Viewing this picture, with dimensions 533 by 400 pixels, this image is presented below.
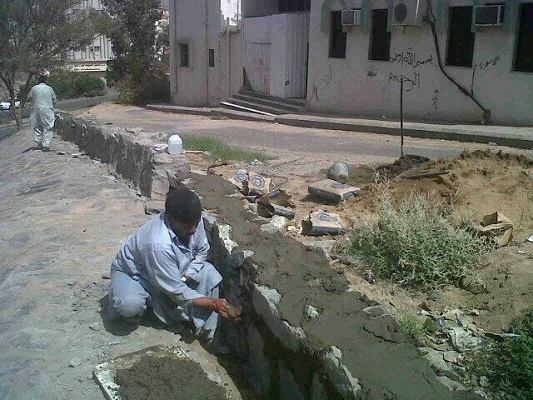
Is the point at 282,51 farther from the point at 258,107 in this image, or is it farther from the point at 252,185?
the point at 252,185

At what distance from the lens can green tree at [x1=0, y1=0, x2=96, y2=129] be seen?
19.9 meters

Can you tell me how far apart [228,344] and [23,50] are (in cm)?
1889

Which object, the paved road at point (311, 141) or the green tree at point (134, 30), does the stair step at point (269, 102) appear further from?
the green tree at point (134, 30)

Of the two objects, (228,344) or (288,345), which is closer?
(288,345)

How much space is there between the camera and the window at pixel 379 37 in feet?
52.9

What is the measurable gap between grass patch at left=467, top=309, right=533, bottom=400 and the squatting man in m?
1.57

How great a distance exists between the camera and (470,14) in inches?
552

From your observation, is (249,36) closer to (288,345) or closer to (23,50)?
(23,50)

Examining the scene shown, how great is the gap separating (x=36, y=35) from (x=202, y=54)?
21.1ft

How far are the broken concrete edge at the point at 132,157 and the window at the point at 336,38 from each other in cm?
800

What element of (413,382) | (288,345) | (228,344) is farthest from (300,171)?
(413,382)

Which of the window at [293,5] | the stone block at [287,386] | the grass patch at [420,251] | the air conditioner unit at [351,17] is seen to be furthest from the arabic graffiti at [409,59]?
the stone block at [287,386]

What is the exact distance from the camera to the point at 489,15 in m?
13.2

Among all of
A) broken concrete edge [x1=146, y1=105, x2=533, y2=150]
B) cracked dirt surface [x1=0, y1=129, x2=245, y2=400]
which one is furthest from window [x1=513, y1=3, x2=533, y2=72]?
cracked dirt surface [x1=0, y1=129, x2=245, y2=400]
